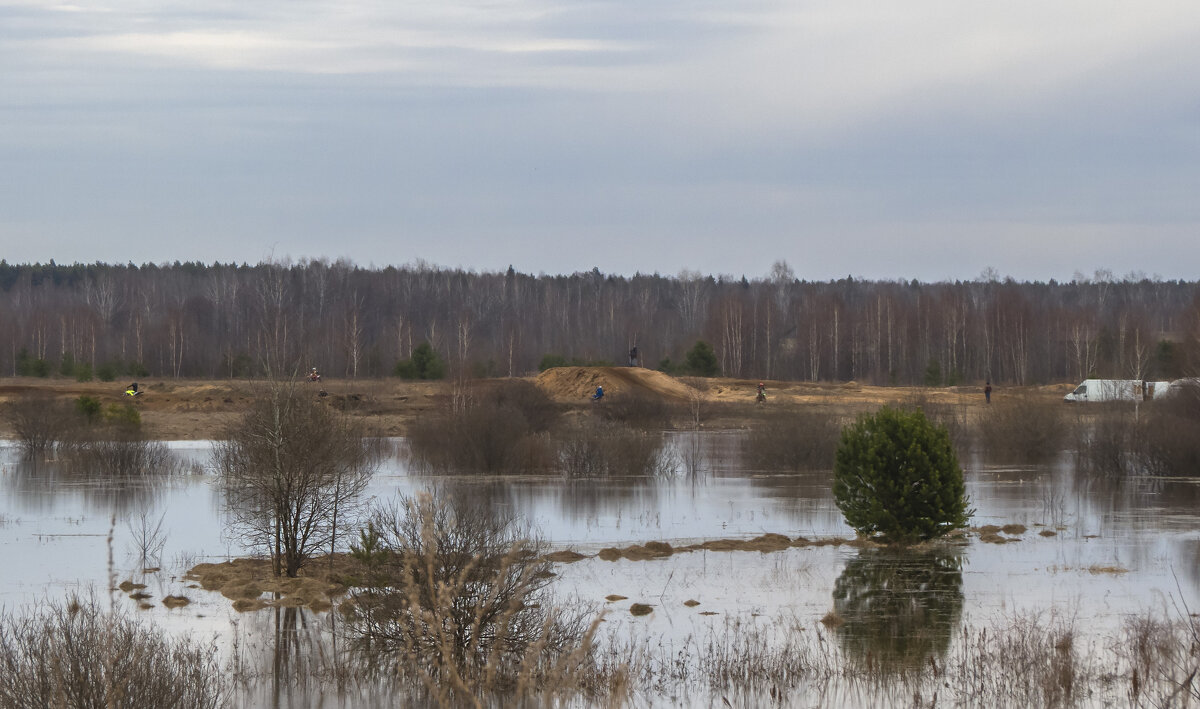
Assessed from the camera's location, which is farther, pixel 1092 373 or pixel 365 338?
pixel 365 338

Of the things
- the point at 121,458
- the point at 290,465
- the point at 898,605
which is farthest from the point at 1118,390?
the point at 290,465

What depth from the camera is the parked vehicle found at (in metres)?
45.1

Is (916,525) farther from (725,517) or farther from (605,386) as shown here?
(605,386)

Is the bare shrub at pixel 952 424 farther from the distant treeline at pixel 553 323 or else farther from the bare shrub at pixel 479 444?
the distant treeline at pixel 553 323

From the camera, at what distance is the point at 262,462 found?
1797 centimetres

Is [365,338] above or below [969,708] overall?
above

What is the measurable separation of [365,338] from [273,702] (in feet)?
363

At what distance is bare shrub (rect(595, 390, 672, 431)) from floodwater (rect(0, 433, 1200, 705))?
55.1 ft

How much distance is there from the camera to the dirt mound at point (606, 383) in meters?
62.7

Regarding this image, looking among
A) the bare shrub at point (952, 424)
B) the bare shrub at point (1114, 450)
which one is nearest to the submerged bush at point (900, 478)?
the bare shrub at point (1114, 450)

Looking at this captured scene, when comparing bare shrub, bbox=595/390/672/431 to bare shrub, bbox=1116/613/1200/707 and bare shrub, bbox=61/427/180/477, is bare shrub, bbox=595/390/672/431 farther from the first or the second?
bare shrub, bbox=1116/613/1200/707

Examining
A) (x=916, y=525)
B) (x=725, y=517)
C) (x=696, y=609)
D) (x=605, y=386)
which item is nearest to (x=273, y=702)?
(x=696, y=609)

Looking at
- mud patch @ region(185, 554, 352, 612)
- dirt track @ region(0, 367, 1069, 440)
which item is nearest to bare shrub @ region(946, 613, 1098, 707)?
mud patch @ region(185, 554, 352, 612)

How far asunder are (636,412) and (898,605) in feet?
118
